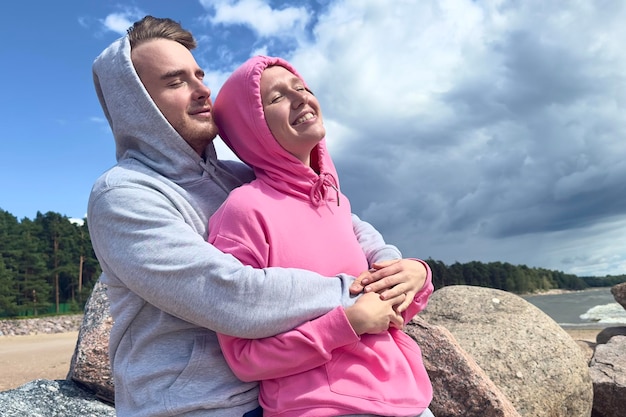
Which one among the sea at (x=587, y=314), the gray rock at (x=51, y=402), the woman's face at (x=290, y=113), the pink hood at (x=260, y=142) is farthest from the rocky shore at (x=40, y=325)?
the woman's face at (x=290, y=113)

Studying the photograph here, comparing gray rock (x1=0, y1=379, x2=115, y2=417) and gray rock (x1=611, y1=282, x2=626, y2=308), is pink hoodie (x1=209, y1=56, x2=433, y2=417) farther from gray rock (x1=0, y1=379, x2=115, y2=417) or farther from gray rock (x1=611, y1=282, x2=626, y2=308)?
gray rock (x1=611, y1=282, x2=626, y2=308)

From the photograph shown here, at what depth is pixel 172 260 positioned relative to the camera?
204 cm

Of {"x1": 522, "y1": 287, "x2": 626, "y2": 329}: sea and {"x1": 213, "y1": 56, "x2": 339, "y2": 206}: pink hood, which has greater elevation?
{"x1": 213, "y1": 56, "x2": 339, "y2": 206}: pink hood

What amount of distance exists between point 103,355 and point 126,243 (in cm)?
309

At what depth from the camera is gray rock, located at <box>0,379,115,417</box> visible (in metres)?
4.29

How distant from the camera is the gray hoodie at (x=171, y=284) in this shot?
1983mm

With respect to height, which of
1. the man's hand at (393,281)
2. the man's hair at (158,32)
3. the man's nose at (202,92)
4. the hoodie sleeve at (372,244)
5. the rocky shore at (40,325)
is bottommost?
the man's hand at (393,281)

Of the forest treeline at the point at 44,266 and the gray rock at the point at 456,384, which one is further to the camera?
the forest treeline at the point at 44,266

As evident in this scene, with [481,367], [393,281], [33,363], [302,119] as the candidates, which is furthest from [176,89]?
[33,363]

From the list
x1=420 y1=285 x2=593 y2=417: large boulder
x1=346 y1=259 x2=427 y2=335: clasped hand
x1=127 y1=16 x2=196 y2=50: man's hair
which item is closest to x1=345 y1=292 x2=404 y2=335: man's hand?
x1=346 y1=259 x2=427 y2=335: clasped hand

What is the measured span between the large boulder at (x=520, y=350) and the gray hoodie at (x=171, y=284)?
136 inches

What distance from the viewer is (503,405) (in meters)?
4.29

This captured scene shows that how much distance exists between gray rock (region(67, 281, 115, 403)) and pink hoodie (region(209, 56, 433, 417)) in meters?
3.06

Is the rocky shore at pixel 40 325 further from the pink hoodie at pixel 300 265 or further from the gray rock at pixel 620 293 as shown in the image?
the pink hoodie at pixel 300 265
